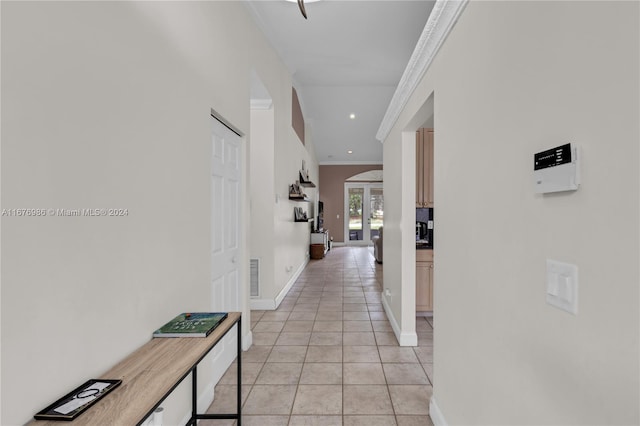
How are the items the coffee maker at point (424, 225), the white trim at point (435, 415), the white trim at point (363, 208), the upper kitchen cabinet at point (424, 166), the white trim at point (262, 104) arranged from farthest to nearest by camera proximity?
the white trim at point (363, 208) < the coffee maker at point (424, 225) < the white trim at point (262, 104) < the upper kitchen cabinet at point (424, 166) < the white trim at point (435, 415)

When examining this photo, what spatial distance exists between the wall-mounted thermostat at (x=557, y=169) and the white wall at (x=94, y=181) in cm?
146

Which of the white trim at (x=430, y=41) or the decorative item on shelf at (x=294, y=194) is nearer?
the white trim at (x=430, y=41)

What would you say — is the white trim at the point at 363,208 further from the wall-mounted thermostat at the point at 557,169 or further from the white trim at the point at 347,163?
the wall-mounted thermostat at the point at 557,169

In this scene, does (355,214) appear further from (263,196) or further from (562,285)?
(562,285)

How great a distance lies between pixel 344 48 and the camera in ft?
14.6

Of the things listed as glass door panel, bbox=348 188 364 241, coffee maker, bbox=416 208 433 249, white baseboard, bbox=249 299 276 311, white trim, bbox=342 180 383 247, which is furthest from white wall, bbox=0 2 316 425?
glass door panel, bbox=348 188 364 241

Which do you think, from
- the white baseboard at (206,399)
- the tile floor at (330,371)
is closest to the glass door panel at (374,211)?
the tile floor at (330,371)

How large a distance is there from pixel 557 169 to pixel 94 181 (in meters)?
1.48

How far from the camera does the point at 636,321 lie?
2.04ft

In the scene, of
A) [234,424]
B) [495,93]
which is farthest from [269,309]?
[495,93]

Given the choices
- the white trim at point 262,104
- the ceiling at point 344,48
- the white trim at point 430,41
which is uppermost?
the ceiling at point 344,48

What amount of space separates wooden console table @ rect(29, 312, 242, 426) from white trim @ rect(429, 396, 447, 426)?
1.36 meters

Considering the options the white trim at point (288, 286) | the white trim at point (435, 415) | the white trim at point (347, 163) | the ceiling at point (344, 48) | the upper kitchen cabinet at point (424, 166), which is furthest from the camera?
the white trim at point (347, 163)

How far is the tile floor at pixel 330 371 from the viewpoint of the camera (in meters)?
2.13
